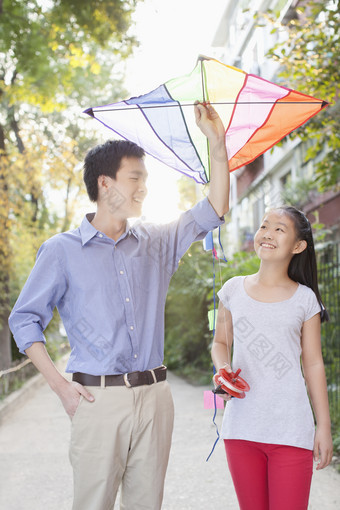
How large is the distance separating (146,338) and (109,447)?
1.64 ft

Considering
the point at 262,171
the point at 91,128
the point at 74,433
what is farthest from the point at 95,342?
the point at 262,171

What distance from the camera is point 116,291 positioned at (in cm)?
271

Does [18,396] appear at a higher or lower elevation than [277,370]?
lower

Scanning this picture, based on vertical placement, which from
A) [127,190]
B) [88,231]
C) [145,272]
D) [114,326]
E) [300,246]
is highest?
[127,190]

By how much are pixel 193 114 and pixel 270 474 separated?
5.62ft

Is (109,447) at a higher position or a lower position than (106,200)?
lower

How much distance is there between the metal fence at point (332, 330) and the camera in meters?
6.83

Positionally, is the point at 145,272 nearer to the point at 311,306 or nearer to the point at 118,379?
the point at 118,379

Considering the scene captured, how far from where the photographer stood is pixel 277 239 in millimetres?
2936

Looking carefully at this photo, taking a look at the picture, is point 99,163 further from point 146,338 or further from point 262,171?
point 262,171

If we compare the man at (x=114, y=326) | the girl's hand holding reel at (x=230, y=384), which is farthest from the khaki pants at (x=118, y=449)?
the girl's hand holding reel at (x=230, y=384)

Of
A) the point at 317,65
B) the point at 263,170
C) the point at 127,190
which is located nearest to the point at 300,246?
the point at 127,190

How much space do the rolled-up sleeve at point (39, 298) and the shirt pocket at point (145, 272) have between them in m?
0.33

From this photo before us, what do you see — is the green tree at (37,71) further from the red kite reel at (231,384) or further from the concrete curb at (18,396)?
the red kite reel at (231,384)
